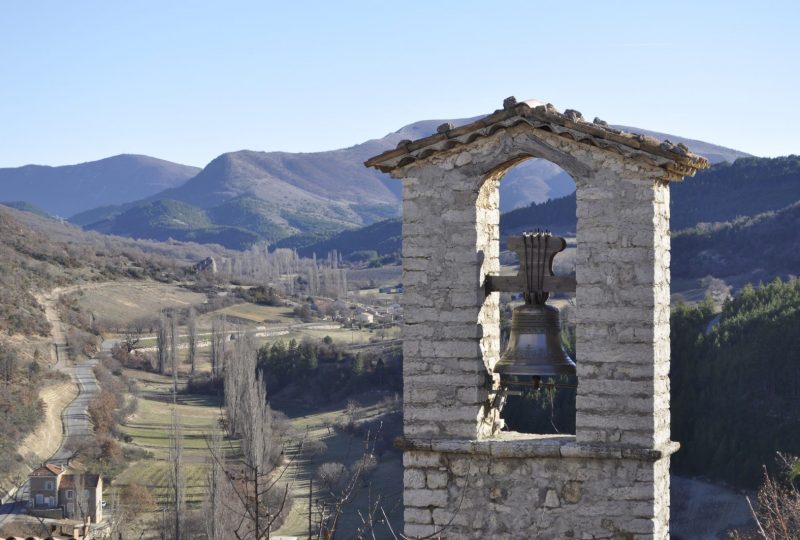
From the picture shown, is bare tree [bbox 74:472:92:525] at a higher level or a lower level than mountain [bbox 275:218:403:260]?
lower

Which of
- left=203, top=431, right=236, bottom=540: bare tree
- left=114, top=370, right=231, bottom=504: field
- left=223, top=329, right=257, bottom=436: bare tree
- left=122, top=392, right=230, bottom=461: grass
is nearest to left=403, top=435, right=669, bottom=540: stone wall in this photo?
left=203, top=431, right=236, bottom=540: bare tree

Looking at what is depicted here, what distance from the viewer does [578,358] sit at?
564cm

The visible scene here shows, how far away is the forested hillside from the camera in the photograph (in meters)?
29.5

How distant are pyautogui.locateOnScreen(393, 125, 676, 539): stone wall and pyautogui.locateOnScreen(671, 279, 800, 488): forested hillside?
2281cm

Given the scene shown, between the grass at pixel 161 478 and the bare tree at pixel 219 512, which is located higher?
the bare tree at pixel 219 512

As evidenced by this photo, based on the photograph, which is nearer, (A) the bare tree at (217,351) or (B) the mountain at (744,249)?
(A) the bare tree at (217,351)

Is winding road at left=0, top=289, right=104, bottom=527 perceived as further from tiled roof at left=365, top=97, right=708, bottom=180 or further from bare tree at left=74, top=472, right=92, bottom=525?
tiled roof at left=365, top=97, right=708, bottom=180

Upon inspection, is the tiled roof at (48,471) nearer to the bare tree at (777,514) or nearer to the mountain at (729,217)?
the mountain at (729,217)

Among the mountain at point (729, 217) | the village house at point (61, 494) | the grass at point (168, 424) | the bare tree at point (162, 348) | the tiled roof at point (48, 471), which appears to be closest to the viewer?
the village house at point (61, 494)

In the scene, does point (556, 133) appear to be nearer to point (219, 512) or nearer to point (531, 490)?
point (531, 490)

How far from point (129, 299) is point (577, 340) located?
63792 mm

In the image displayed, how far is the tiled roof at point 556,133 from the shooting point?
548 cm

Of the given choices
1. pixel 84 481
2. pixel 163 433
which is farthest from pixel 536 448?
pixel 163 433

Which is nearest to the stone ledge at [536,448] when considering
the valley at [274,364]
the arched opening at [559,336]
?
the arched opening at [559,336]
